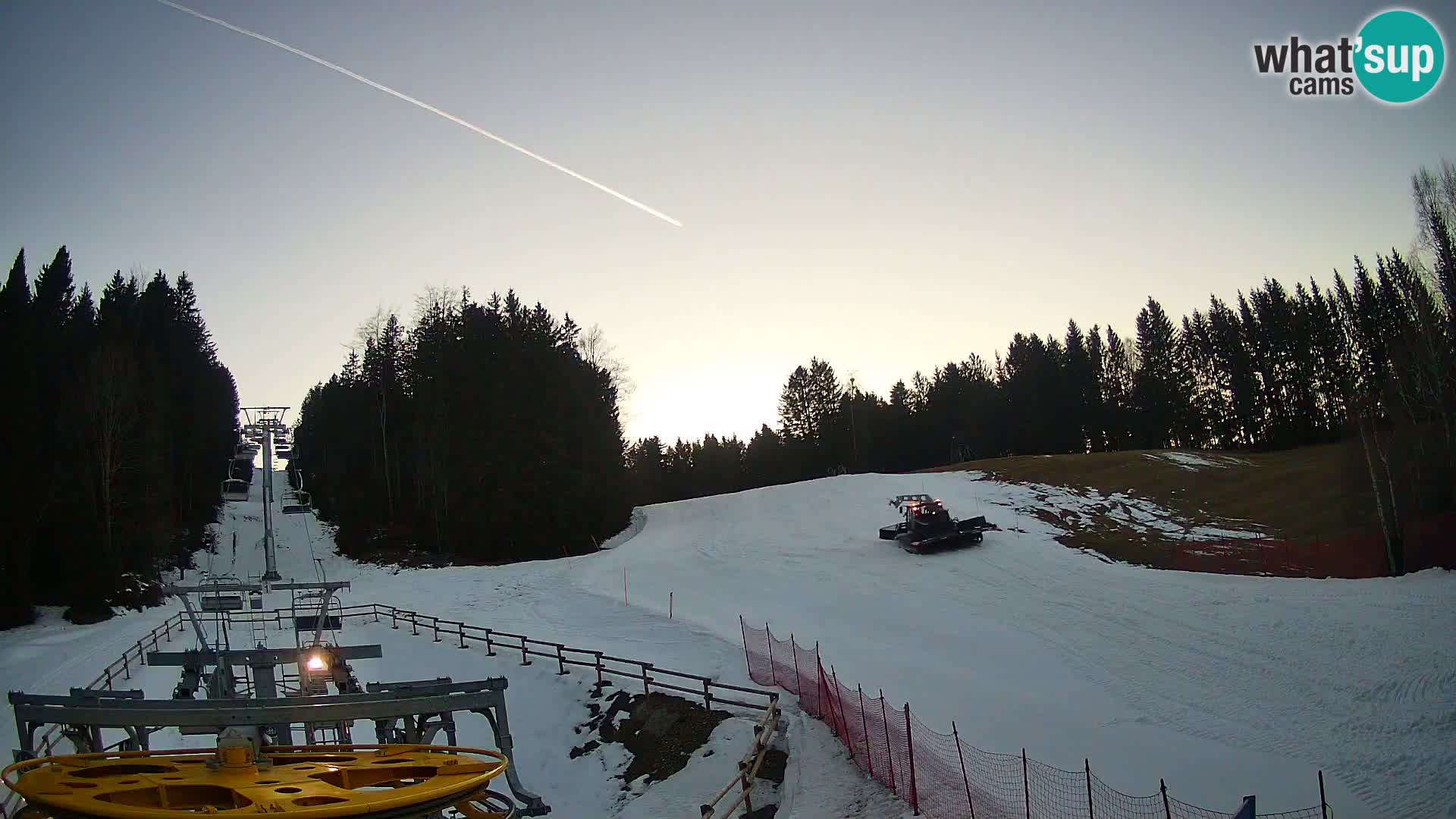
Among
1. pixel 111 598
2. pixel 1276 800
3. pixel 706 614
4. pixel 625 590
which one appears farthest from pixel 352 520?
pixel 1276 800

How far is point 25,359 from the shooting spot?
123 feet

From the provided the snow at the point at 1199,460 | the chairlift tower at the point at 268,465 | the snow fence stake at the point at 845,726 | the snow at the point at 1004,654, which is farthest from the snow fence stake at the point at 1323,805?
the snow at the point at 1199,460

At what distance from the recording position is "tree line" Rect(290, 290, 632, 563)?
157 ft

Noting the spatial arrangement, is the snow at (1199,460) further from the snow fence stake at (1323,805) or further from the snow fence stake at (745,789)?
the snow fence stake at (745,789)

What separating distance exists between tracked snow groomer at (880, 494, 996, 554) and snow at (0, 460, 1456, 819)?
81 cm

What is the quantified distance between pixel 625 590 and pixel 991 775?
21.6 m

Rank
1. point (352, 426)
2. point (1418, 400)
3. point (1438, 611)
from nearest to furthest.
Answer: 1. point (1438, 611)
2. point (1418, 400)
3. point (352, 426)

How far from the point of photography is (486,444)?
4862cm

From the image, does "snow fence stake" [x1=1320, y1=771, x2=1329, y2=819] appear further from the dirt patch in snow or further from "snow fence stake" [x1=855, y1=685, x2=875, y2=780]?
the dirt patch in snow

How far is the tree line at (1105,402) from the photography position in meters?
71.0

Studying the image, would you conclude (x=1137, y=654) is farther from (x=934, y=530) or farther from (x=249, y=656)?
(x=249, y=656)

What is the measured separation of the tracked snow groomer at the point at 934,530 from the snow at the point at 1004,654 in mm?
814

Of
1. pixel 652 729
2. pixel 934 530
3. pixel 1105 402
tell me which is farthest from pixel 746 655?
pixel 1105 402

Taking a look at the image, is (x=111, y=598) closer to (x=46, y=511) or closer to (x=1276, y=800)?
(x=46, y=511)
